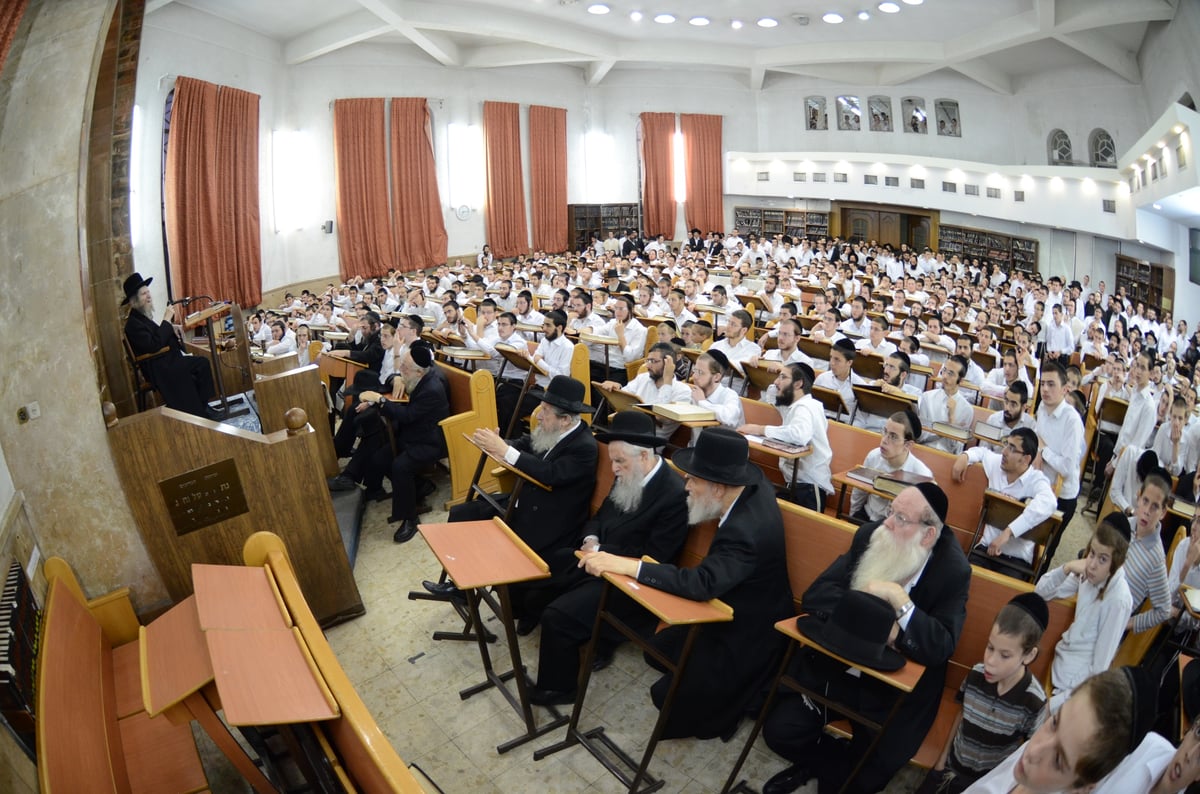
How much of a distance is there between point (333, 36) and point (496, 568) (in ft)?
55.4

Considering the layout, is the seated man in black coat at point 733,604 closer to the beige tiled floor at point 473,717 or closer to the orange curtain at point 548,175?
the beige tiled floor at point 473,717

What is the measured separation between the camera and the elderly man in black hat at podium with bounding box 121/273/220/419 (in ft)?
19.7

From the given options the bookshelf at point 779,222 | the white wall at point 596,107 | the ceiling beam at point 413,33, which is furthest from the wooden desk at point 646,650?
the bookshelf at point 779,222

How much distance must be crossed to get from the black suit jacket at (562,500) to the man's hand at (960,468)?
7.53ft

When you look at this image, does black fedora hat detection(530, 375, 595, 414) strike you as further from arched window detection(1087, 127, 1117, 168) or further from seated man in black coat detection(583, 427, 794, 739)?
arched window detection(1087, 127, 1117, 168)

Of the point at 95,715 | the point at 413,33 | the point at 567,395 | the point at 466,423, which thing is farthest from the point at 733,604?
the point at 413,33

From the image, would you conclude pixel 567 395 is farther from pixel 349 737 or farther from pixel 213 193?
pixel 213 193

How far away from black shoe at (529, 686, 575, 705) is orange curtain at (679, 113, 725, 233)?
79.5 feet

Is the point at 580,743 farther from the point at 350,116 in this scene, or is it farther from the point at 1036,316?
the point at 350,116

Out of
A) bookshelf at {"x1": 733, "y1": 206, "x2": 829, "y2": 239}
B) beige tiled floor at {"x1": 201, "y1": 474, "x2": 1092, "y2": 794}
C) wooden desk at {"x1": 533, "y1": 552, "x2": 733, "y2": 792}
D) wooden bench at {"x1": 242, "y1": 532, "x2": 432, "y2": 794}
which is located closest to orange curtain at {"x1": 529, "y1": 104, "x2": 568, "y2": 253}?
bookshelf at {"x1": 733, "y1": 206, "x2": 829, "y2": 239}

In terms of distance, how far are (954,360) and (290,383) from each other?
5.55 meters

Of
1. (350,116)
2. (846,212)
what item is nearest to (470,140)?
(350,116)

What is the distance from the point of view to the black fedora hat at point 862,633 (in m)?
2.60

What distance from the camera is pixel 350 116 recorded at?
62.2 feet
